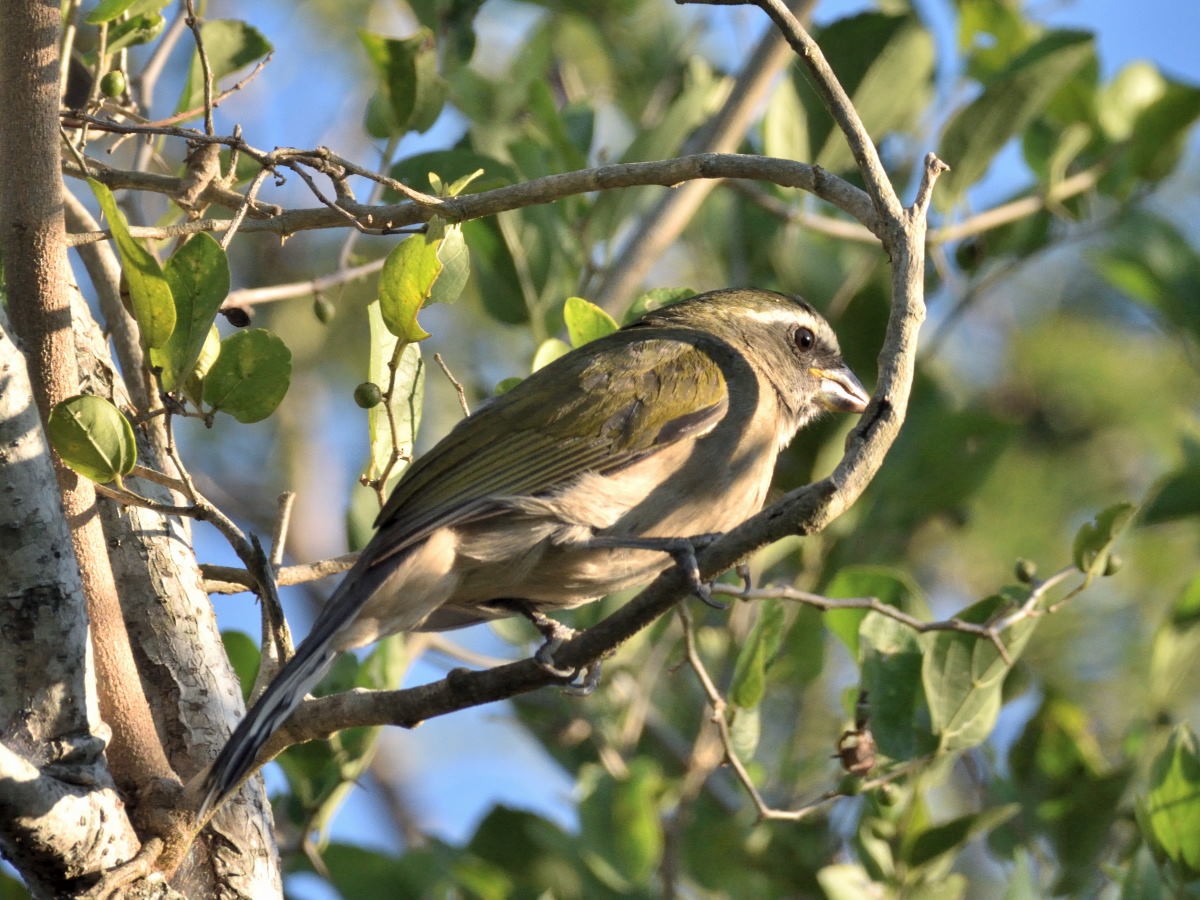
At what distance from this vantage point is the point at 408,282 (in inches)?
124

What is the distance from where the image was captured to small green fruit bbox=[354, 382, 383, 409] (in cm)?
333

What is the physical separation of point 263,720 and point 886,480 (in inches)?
122

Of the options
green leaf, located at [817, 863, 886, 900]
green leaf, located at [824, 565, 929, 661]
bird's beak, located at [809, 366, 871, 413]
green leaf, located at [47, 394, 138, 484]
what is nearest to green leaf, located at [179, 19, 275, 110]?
green leaf, located at [47, 394, 138, 484]

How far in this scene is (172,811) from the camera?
2771 millimetres

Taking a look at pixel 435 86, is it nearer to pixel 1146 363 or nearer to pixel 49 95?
pixel 49 95

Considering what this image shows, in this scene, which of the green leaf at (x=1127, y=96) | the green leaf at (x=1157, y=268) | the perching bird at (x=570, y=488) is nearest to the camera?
the perching bird at (x=570, y=488)

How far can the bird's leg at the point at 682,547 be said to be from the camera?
2.59 meters

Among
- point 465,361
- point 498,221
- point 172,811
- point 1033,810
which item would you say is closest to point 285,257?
point 465,361

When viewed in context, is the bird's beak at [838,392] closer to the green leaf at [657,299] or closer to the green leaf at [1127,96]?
the green leaf at [657,299]

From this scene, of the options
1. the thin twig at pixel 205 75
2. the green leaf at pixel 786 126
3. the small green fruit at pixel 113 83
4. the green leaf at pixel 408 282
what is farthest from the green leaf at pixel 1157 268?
the small green fruit at pixel 113 83

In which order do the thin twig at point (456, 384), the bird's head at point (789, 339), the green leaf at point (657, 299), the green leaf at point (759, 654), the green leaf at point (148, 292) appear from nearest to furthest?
the green leaf at point (148, 292)
the thin twig at point (456, 384)
the green leaf at point (759, 654)
the green leaf at point (657, 299)
the bird's head at point (789, 339)

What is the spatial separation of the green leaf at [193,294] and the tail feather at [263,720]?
0.66 metres

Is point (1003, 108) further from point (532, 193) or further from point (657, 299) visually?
point (532, 193)

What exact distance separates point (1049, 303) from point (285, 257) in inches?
164
